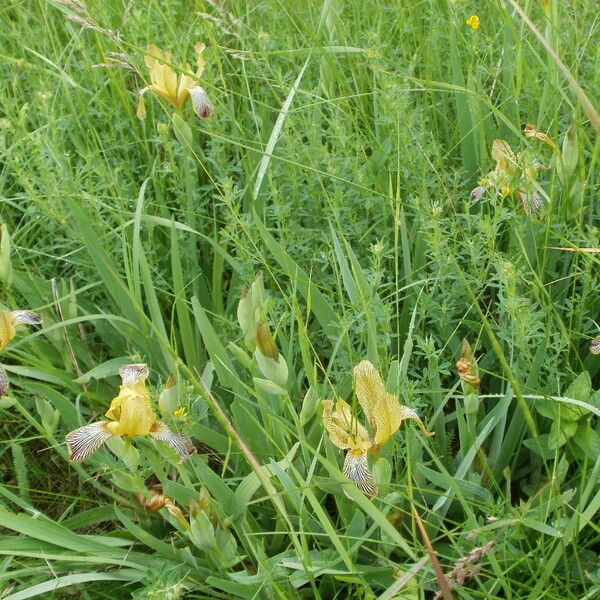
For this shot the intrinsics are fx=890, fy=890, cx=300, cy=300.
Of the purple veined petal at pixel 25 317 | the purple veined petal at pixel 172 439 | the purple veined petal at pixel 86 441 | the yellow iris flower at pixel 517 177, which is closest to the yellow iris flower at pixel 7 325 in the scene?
the purple veined petal at pixel 25 317

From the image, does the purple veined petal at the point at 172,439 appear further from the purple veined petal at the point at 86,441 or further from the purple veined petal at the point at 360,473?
the purple veined petal at the point at 360,473

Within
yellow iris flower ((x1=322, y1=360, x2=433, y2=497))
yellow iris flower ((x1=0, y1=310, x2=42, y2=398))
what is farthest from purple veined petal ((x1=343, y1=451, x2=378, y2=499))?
yellow iris flower ((x1=0, y1=310, x2=42, y2=398))

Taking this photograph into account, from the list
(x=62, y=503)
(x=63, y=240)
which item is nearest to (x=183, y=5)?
(x=63, y=240)

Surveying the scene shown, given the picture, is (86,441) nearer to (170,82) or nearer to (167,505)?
(167,505)

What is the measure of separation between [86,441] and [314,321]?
2.20 feet

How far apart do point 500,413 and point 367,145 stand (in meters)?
0.85

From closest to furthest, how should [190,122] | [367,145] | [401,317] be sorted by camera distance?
[401,317], [367,145], [190,122]

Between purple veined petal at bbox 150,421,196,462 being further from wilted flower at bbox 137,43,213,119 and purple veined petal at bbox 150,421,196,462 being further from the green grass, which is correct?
wilted flower at bbox 137,43,213,119

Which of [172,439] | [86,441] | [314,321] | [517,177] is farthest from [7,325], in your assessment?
[517,177]

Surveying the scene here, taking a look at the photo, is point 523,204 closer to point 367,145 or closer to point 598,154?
point 598,154

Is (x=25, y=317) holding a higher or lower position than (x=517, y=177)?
lower

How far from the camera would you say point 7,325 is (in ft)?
5.30

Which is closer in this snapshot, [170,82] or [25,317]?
[25,317]

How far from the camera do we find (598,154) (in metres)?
1.95
